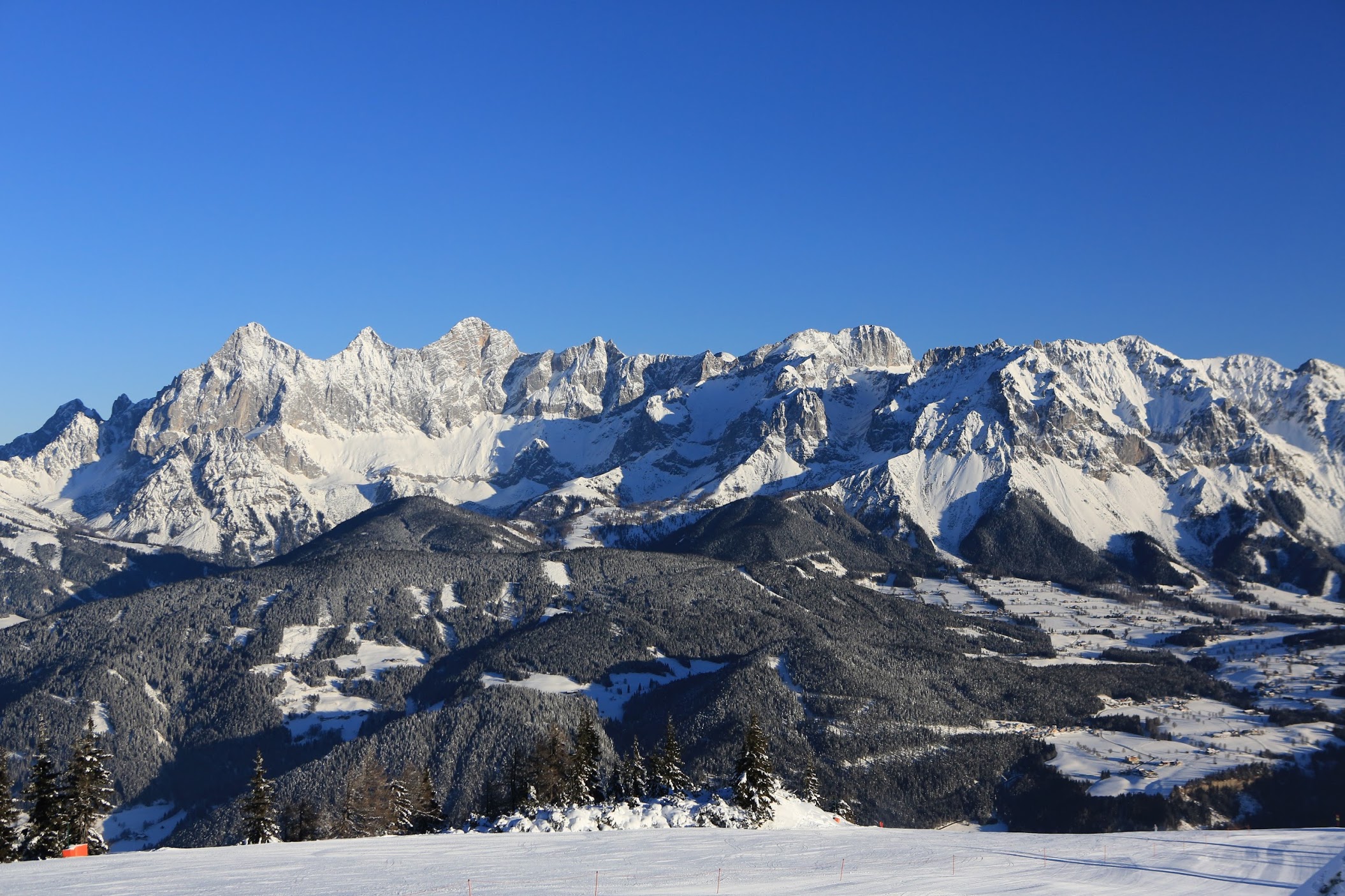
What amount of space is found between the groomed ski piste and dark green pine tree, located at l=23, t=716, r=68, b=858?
448 inches

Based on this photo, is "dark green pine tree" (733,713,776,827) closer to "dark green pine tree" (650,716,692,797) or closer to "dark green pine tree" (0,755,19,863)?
"dark green pine tree" (650,716,692,797)

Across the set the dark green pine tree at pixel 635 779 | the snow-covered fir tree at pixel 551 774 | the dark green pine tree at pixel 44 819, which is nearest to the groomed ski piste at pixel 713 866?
the dark green pine tree at pixel 44 819

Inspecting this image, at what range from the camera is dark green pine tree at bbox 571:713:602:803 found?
99.4m

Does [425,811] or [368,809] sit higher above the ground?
[368,809]

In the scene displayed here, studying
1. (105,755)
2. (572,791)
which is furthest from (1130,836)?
(105,755)

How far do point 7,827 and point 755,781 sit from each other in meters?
56.8

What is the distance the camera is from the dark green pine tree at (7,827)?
7094 cm

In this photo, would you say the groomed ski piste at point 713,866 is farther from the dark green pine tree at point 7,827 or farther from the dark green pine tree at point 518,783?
the dark green pine tree at point 518,783

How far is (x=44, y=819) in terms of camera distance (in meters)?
75.3

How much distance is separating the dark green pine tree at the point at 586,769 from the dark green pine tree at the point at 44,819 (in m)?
42.1

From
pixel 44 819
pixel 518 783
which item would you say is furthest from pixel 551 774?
pixel 44 819

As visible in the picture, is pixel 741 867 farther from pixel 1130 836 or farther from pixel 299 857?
pixel 1130 836

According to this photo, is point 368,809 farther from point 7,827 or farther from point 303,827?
point 7,827

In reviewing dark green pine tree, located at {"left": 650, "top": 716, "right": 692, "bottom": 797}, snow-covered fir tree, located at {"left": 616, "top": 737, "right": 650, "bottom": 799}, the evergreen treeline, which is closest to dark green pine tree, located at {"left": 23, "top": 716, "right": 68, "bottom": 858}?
the evergreen treeline
